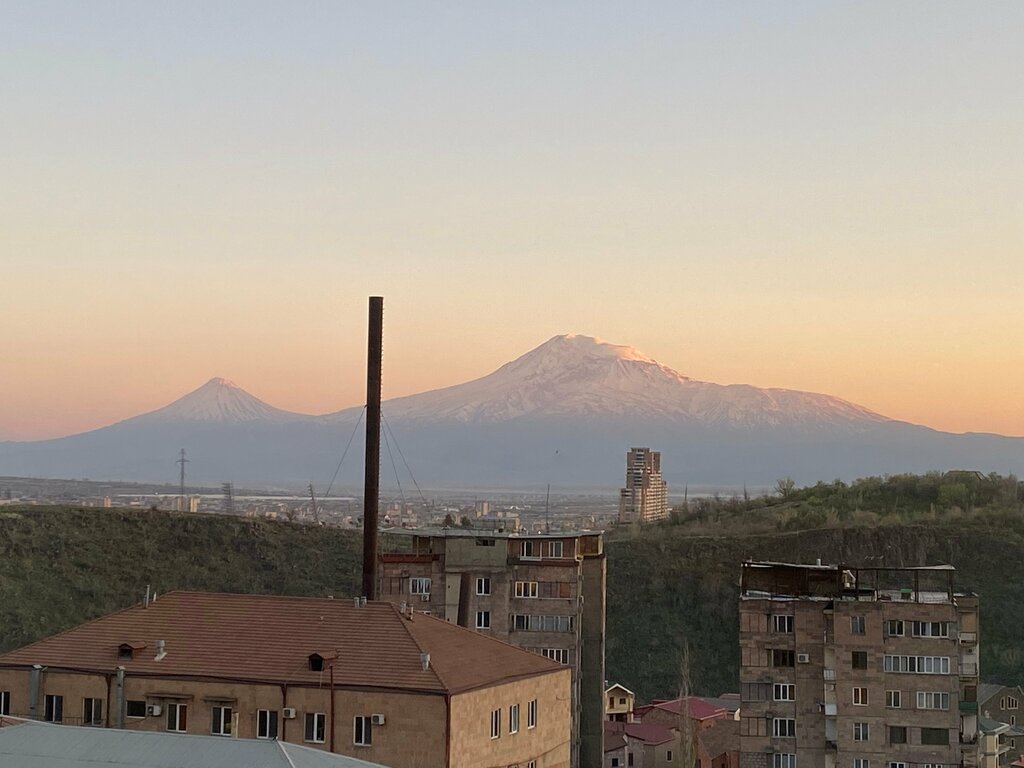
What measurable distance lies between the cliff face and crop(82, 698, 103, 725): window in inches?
1739

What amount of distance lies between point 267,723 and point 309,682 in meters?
1.55

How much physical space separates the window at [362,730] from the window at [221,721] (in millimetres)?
3344

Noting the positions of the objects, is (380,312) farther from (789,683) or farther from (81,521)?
(81,521)

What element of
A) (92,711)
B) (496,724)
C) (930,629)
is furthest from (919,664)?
(92,711)

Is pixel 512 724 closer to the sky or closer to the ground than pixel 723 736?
closer to the sky

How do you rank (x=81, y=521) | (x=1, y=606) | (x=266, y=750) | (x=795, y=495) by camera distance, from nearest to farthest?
(x=266, y=750) → (x=1, y=606) → (x=81, y=521) → (x=795, y=495)

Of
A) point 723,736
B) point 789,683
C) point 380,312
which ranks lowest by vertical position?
point 723,736

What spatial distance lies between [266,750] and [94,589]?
56.5m

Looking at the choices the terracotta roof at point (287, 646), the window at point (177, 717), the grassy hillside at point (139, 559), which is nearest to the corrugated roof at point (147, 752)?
the terracotta roof at point (287, 646)

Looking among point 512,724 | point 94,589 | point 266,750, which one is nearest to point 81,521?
point 94,589

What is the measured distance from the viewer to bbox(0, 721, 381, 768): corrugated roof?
86.2 ft

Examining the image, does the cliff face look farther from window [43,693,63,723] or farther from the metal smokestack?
window [43,693,63,723]

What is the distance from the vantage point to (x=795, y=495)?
11719 cm

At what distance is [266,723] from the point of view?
34.4 metres
